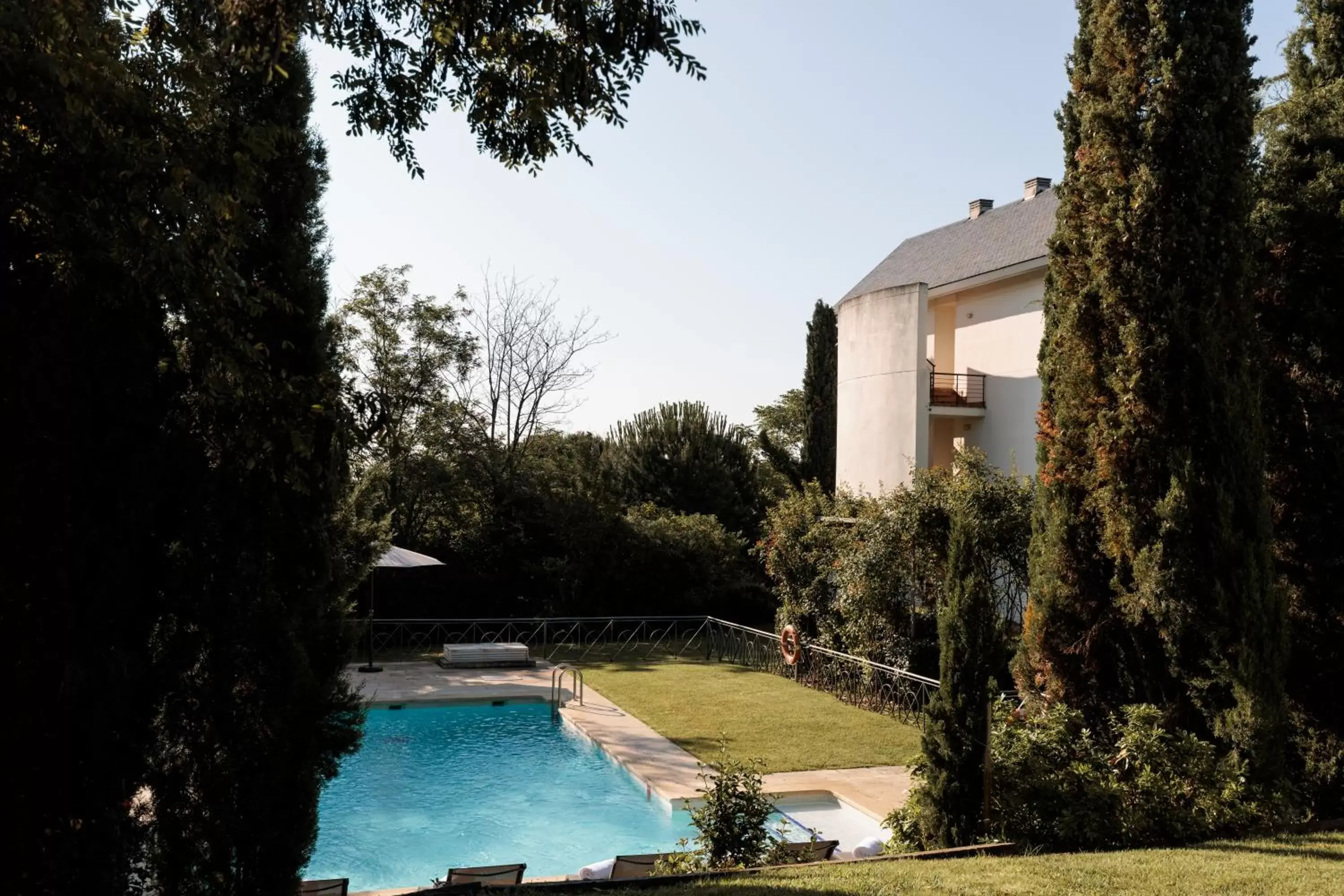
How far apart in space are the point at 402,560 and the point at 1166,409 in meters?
14.1

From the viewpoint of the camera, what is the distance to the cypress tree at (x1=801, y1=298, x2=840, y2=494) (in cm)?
2997

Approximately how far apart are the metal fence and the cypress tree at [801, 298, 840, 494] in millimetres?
7774

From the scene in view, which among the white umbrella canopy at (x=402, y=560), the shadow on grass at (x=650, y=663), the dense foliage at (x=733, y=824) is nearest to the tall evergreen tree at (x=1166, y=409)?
the dense foliage at (x=733, y=824)

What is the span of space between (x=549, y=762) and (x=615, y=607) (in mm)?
11181

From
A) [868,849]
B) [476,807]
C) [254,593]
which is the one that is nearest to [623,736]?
[476,807]

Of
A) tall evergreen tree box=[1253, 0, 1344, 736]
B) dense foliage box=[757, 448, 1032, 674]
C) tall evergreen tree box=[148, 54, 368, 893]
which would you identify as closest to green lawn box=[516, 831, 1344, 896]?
tall evergreen tree box=[148, 54, 368, 893]

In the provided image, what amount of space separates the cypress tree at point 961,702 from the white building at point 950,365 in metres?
9.89

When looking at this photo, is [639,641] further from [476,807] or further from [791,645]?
[476,807]

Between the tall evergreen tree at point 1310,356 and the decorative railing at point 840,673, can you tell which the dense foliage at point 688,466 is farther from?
the tall evergreen tree at point 1310,356

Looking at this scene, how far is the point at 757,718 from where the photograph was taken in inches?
570

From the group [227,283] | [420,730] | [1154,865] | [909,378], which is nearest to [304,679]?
[227,283]

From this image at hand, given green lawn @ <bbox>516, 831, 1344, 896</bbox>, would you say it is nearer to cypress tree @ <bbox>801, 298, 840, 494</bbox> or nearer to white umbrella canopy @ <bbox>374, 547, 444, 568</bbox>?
white umbrella canopy @ <bbox>374, 547, 444, 568</bbox>

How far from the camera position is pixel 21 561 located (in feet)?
15.1

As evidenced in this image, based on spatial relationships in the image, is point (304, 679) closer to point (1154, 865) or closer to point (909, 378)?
point (1154, 865)
